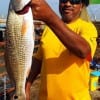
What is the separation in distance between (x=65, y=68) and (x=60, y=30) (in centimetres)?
47

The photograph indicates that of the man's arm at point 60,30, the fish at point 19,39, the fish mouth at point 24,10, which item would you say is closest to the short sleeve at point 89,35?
the man's arm at point 60,30

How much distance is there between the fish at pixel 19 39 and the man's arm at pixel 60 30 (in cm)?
8

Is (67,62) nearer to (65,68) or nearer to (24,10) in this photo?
(65,68)

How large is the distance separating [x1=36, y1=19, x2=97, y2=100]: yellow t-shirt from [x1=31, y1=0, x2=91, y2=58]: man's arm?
161mm

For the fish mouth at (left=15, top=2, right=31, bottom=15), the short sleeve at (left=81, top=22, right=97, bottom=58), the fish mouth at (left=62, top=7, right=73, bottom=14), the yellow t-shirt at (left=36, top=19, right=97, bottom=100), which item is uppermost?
the fish mouth at (left=15, top=2, right=31, bottom=15)

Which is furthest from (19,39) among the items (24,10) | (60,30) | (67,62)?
(67,62)

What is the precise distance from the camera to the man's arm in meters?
2.61

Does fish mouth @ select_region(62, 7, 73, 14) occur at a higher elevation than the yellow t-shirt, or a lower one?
higher

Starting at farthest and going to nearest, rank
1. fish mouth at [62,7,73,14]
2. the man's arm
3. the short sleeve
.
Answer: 1. fish mouth at [62,7,73,14]
2. the short sleeve
3. the man's arm

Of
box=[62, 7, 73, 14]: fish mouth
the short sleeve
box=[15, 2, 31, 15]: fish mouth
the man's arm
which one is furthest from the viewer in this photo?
box=[62, 7, 73, 14]: fish mouth

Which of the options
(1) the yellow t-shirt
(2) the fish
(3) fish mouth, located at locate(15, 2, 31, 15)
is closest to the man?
(1) the yellow t-shirt

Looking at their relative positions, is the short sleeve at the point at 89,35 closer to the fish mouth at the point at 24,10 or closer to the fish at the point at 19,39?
the fish at the point at 19,39

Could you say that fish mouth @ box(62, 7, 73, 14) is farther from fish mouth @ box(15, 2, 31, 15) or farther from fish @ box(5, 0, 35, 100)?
fish mouth @ box(15, 2, 31, 15)

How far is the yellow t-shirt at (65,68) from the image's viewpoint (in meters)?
3.17
